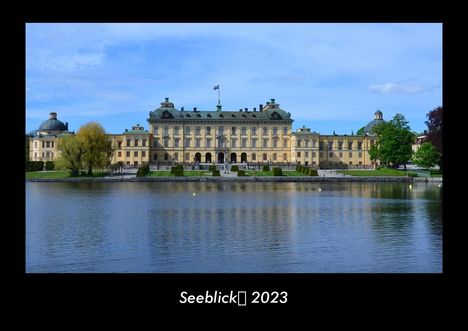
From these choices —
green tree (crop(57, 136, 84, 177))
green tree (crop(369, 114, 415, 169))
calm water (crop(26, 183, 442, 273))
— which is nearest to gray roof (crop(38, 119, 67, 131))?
green tree (crop(57, 136, 84, 177))

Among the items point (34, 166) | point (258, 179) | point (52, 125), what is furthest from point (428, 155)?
point (52, 125)

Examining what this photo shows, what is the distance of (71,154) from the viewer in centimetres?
5972

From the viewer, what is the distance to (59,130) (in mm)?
101000

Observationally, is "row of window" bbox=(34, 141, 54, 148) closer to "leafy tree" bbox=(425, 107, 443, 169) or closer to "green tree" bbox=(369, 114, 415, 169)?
"green tree" bbox=(369, 114, 415, 169)

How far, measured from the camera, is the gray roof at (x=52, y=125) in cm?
10038

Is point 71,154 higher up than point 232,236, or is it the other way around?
point 71,154

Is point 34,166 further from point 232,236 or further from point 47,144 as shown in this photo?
point 232,236

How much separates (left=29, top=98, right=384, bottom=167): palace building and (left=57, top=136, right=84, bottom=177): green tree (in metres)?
28.8

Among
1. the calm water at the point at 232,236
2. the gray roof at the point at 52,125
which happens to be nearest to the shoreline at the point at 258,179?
the calm water at the point at 232,236

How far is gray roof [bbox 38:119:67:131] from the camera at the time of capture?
10038cm

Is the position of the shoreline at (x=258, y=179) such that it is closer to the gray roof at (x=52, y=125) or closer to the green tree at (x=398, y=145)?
the green tree at (x=398, y=145)

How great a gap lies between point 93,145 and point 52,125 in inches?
1751
